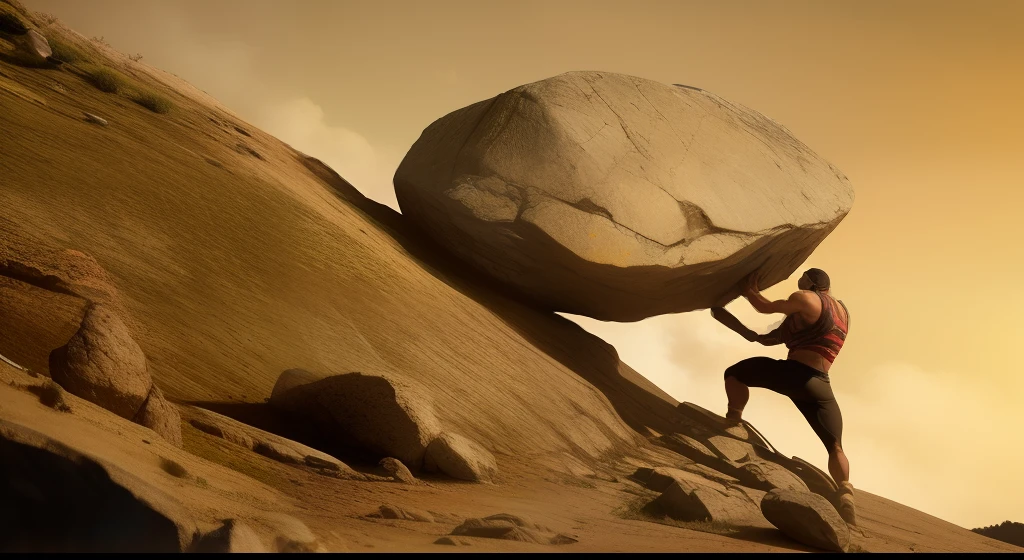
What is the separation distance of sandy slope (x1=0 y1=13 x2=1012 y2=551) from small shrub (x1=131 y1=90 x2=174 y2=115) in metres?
0.09

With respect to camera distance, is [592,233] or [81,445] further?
[592,233]

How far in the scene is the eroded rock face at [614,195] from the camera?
24.3ft

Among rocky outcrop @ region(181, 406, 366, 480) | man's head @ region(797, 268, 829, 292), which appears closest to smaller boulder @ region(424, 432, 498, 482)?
rocky outcrop @ region(181, 406, 366, 480)

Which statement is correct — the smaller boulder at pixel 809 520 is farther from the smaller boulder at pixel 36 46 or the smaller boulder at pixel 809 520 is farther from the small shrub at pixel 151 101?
the smaller boulder at pixel 36 46

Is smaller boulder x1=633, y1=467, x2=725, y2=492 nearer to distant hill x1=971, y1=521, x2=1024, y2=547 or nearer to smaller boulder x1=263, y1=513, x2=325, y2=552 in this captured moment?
smaller boulder x1=263, y1=513, x2=325, y2=552

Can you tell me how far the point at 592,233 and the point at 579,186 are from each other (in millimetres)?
486

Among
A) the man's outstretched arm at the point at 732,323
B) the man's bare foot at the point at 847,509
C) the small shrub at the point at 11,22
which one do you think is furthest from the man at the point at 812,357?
the small shrub at the point at 11,22

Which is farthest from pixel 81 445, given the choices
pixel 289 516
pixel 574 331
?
pixel 574 331

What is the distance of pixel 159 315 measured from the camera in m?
5.16

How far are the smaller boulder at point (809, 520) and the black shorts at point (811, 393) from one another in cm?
259

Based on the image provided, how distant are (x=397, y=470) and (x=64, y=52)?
15.5 feet

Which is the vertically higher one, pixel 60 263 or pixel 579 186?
pixel 579 186
